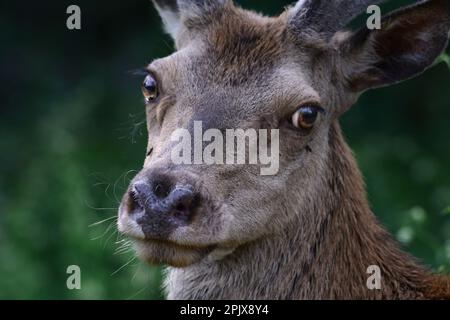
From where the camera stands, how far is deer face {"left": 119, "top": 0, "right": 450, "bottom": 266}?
21.0 ft

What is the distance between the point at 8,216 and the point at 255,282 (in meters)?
5.78

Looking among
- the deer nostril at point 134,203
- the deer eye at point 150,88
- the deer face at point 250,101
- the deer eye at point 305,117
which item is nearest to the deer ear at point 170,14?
the deer face at point 250,101

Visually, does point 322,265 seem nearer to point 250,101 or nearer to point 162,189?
point 250,101

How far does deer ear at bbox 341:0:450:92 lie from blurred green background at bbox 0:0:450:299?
134 cm

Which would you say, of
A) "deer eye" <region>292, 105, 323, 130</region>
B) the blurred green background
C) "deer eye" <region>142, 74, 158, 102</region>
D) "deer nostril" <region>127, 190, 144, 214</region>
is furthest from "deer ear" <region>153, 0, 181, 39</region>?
"deer nostril" <region>127, 190, 144, 214</region>

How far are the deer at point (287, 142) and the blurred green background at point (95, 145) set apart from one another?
1.00m

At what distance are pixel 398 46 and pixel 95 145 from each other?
7.84 metres

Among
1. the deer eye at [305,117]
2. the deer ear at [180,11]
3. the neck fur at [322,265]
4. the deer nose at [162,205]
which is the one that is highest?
the deer ear at [180,11]

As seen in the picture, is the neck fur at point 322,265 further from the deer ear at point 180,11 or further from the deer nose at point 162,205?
the deer ear at point 180,11

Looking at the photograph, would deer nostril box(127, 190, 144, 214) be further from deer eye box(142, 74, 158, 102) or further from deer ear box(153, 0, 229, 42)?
deer ear box(153, 0, 229, 42)

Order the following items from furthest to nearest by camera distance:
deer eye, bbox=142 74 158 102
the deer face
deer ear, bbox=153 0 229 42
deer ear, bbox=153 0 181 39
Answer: deer ear, bbox=153 0 181 39 → deer ear, bbox=153 0 229 42 → deer eye, bbox=142 74 158 102 → the deer face

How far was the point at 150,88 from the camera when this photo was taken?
7328mm

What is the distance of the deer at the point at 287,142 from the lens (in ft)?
22.3

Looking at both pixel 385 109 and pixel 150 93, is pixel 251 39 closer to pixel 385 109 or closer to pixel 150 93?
pixel 150 93
